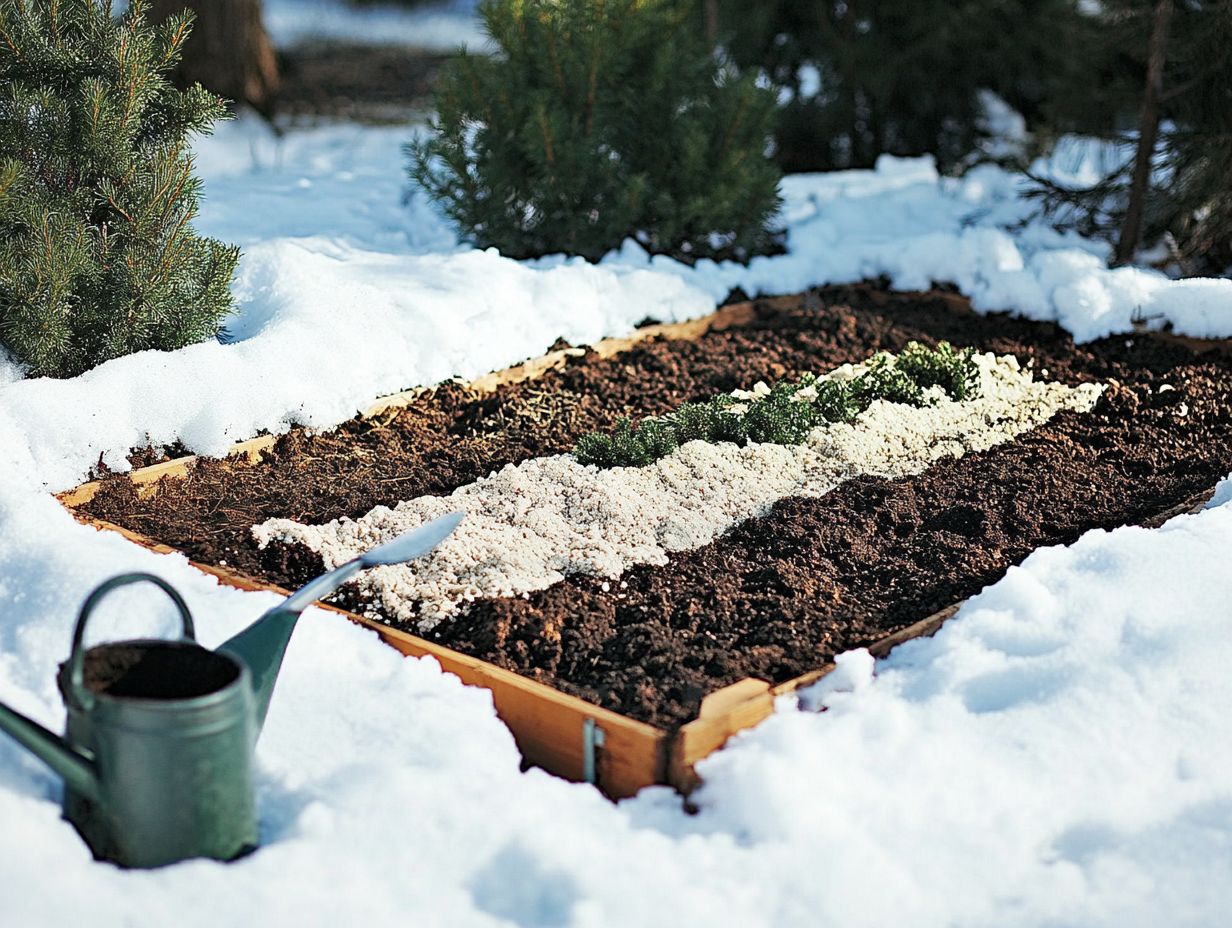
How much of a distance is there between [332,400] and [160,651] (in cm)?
211

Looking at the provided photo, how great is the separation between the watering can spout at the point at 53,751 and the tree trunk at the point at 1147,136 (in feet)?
18.1

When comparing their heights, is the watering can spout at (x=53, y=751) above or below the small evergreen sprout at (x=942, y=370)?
above

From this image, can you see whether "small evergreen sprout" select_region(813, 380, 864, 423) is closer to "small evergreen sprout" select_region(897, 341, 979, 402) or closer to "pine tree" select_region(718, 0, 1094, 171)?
"small evergreen sprout" select_region(897, 341, 979, 402)

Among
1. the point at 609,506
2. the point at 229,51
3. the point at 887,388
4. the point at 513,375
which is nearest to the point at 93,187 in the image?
the point at 513,375

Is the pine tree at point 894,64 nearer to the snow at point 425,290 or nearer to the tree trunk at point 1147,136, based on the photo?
the snow at point 425,290

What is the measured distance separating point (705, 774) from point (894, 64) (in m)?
6.53

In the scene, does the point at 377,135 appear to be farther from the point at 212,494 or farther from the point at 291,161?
the point at 212,494

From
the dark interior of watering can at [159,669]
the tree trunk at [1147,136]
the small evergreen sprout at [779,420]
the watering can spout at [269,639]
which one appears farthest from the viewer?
the tree trunk at [1147,136]

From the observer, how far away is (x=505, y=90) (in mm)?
5852

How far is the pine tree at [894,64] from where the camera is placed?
8.12m

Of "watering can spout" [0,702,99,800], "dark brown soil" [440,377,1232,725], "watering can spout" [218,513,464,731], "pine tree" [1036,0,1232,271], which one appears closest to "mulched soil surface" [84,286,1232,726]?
"dark brown soil" [440,377,1232,725]

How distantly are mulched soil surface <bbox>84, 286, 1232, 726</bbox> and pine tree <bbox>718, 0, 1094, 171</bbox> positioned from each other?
3.25 meters

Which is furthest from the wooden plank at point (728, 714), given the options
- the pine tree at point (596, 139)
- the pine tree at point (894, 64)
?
the pine tree at point (894, 64)

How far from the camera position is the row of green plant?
4.10m
